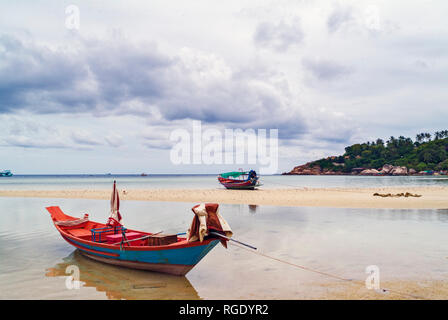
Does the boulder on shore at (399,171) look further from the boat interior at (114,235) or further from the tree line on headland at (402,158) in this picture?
the boat interior at (114,235)

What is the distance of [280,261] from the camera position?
12.9 m

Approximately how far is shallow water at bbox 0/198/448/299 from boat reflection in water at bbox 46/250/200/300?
0.10ft

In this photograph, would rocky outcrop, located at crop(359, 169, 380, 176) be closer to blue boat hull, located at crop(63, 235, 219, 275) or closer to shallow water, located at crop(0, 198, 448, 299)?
shallow water, located at crop(0, 198, 448, 299)

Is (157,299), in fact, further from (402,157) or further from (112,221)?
(402,157)

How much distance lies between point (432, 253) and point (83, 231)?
15989 mm

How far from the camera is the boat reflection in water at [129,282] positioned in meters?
9.77

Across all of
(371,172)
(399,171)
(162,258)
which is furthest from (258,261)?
(371,172)

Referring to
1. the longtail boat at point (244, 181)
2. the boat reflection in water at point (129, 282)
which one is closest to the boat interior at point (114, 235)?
the boat reflection in water at point (129, 282)

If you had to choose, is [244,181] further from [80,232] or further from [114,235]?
[114,235]

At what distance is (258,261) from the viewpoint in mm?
13016

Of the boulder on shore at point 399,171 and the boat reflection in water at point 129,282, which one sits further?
the boulder on shore at point 399,171

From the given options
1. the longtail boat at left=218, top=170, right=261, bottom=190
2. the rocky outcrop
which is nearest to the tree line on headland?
the rocky outcrop

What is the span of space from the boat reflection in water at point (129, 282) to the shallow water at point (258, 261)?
0.03 m
